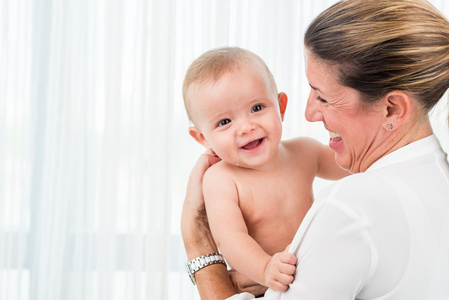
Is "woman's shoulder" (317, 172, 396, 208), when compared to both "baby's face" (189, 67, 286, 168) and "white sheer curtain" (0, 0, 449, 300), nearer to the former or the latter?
"baby's face" (189, 67, 286, 168)

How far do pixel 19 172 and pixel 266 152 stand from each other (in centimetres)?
228

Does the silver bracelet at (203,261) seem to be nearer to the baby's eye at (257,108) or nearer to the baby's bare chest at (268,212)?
the baby's bare chest at (268,212)

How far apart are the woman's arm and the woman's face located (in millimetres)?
442

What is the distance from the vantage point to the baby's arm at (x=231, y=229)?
1250mm

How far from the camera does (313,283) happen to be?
3.04ft

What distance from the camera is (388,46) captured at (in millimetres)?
989

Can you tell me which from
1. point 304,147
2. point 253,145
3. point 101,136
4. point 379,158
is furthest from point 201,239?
point 101,136

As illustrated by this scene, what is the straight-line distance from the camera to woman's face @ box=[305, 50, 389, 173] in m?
1.08

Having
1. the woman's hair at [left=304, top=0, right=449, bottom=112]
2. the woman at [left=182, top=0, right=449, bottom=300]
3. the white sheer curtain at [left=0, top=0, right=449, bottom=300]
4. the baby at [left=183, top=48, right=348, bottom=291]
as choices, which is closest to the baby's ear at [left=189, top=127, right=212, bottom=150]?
the baby at [left=183, top=48, right=348, bottom=291]

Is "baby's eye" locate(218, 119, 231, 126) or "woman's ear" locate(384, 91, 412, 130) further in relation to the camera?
"baby's eye" locate(218, 119, 231, 126)

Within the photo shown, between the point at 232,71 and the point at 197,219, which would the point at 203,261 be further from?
the point at 232,71

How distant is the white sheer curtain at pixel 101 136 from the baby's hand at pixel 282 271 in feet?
6.77

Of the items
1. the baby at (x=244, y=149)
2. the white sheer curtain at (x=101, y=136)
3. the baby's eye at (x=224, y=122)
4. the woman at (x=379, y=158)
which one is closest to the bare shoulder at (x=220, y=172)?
the baby at (x=244, y=149)

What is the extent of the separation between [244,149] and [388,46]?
20.8 inches
